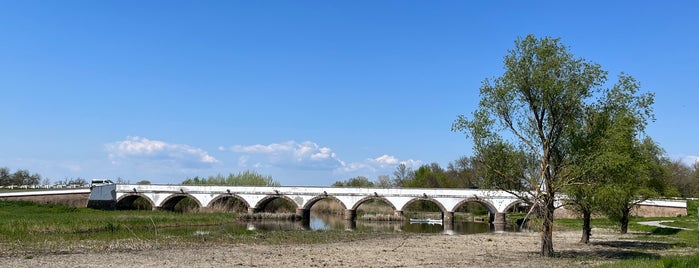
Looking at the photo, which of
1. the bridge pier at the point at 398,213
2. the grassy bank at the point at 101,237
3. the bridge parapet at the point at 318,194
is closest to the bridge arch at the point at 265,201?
the bridge parapet at the point at 318,194

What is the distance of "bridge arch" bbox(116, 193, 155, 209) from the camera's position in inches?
2854

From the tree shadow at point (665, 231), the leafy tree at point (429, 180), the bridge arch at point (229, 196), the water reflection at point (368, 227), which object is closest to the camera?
the tree shadow at point (665, 231)

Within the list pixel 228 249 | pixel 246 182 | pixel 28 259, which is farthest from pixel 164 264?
pixel 246 182


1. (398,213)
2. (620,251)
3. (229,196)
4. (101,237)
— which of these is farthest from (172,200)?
(620,251)

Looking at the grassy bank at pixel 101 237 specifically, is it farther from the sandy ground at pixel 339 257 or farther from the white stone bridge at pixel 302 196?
the white stone bridge at pixel 302 196

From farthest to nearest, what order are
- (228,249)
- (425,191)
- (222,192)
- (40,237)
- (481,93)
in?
(222,192) < (425,191) < (40,237) < (228,249) < (481,93)

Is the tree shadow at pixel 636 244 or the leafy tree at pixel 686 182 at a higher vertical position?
the leafy tree at pixel 686 182

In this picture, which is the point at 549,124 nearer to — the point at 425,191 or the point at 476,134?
the point at 476,134

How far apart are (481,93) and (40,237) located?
20.7 metres

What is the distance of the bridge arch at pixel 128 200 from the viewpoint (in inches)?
2854

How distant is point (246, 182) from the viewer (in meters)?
83.7

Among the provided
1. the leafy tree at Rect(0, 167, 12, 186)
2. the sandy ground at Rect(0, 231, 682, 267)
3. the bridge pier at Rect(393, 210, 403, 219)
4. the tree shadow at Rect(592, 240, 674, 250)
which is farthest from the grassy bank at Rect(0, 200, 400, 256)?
the leafy tree at Rect(0, 167, 12, 186)

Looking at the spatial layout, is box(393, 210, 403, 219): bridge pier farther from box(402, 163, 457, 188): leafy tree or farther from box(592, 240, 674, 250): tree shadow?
box(592, 240, 674, 250): tree shadow

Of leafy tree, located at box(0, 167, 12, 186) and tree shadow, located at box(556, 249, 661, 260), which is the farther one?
leafy tree, located at box(0, 167, 12, 186)
